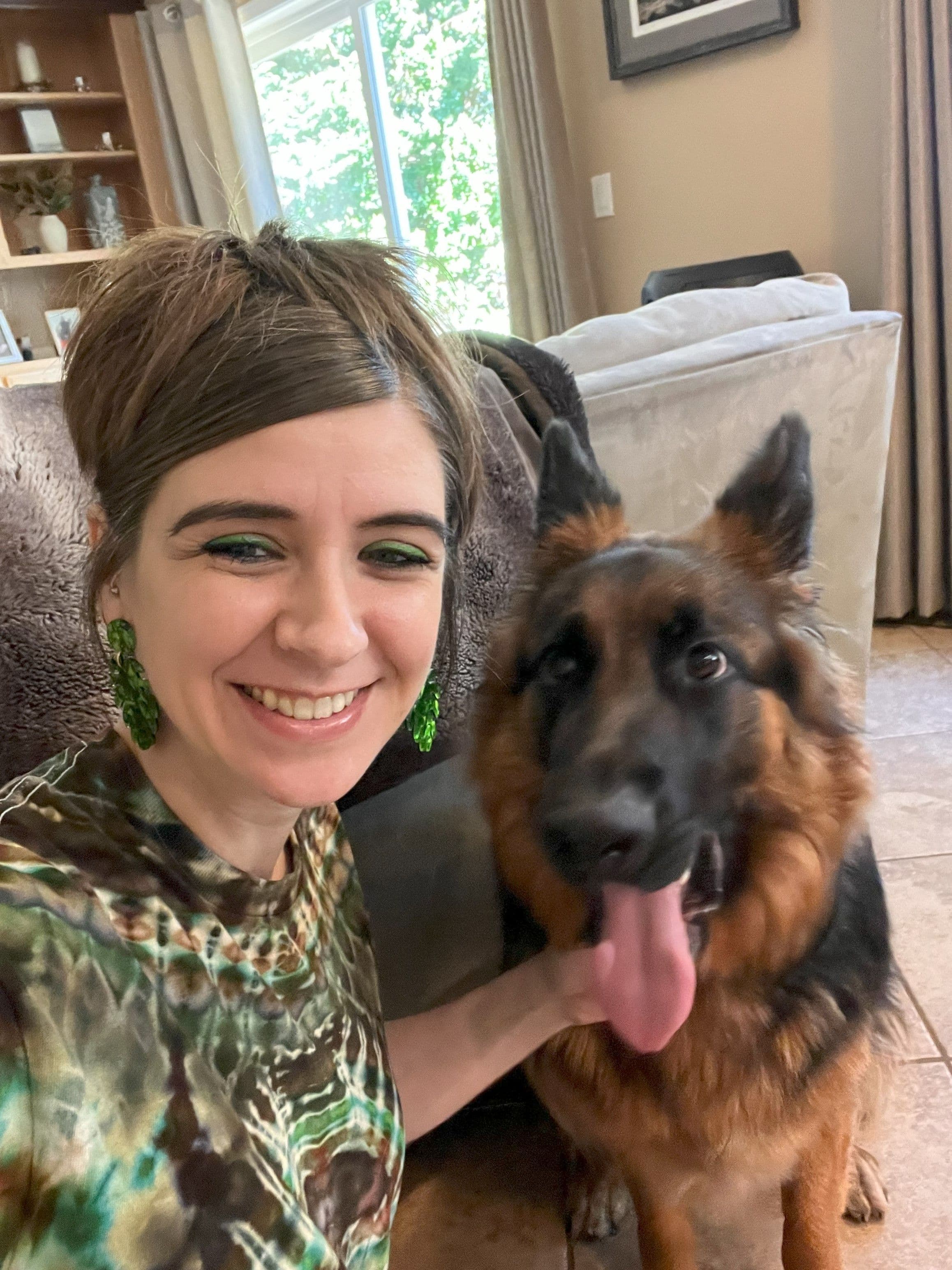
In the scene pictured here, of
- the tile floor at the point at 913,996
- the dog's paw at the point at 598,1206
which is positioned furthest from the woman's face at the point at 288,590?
the dog's paw at the point at 598,1206

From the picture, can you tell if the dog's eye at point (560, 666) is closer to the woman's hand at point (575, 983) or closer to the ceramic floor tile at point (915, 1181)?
the woman's hand at point (575, 983)

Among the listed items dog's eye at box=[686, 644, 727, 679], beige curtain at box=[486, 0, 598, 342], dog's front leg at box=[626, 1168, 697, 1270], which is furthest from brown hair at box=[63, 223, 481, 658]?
beige curtain at box=[486, 0, 598, 342]

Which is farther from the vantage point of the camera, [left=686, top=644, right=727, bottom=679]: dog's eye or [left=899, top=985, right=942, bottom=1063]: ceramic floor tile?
[left=899, top=985, right=942, bottom=1063]: ceramic floor tile

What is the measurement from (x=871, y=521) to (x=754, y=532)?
92 centimetres

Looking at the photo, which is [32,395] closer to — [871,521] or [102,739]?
[102,739]

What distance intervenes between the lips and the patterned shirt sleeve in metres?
0.46

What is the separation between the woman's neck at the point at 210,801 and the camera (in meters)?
0.76

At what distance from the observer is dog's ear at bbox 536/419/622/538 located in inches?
39.1

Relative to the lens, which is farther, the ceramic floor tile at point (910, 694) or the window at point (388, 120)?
the window at point (388, 120)

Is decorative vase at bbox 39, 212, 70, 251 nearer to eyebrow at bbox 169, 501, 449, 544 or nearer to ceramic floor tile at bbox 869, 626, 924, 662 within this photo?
ceramic floor tile at bbox 869, 626, 924, 662

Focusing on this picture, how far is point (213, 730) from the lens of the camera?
70 cm

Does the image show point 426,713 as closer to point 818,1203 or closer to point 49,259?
point 818,1203

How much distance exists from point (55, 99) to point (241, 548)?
565cm

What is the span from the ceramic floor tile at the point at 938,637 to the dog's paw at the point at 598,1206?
2.03 metres
